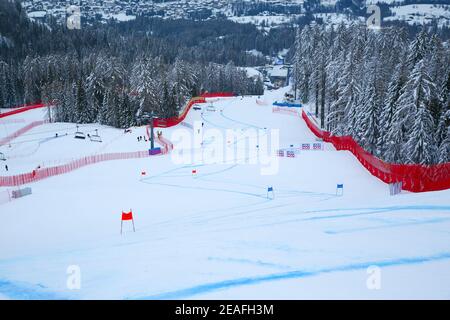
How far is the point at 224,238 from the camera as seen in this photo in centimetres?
1105

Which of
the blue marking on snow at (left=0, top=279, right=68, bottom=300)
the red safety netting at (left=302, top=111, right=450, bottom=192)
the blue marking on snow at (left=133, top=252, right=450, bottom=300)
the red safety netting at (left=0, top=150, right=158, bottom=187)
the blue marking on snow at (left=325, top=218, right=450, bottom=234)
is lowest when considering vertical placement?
the red safety netting at (left=0, top=150, right=158, bottom=187)

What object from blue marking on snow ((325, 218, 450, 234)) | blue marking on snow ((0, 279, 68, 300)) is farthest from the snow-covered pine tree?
blue marking on snow ((0, 279, 68, 300))

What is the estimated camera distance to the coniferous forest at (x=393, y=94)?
A: 28188 millimetres

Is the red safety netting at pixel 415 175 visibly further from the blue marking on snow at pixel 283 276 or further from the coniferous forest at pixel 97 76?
the coniferous forest at pixel 97 76

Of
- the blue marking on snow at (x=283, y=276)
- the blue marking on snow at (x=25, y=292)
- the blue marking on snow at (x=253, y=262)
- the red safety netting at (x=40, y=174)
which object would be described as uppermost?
the blue marking on snow at (x=283, y=276)

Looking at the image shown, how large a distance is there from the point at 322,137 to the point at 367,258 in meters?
36.4

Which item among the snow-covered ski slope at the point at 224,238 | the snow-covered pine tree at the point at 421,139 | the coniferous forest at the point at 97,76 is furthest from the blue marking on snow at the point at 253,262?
the coniferous forest at the point at 97,76

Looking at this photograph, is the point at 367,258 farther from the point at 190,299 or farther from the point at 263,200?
the point at 263,200

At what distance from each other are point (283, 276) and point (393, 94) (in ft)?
97.1

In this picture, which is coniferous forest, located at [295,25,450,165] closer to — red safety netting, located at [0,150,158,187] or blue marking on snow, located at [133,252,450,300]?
blue marking on snow, located at [133,252,450,300]

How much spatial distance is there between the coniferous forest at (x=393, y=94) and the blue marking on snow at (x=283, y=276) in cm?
2175

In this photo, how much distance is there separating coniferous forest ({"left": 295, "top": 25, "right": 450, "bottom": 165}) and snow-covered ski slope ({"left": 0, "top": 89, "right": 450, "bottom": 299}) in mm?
6902

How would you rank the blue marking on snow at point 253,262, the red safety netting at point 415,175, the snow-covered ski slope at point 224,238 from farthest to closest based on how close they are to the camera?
the red safety netting at point 415,175
the blue marking on snow at point 253,262
the snow-covered ski slope at point 224,238

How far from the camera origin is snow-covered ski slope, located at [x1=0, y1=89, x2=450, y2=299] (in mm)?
7582
